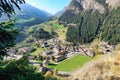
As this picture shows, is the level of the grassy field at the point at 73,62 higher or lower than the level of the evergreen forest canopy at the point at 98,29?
lower

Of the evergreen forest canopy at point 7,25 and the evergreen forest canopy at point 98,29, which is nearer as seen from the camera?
the evergreen forest canopy at point 7,25

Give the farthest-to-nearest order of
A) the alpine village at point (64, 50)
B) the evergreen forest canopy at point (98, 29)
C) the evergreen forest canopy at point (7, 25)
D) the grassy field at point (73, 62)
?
the evergreen forest canopy at point (98, 29), the grassy field at point (73, 62), the evergreen forest canopy at point (7, 25), the alpine village at point (64, 50)

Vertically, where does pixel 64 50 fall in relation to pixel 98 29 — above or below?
below

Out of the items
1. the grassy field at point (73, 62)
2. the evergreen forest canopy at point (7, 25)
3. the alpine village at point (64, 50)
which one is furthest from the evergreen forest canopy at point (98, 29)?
the evergreen forest canopy at point (7, 25)

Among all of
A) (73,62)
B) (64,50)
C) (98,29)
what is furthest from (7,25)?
(98,29)

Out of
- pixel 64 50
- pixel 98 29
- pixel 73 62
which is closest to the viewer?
pixel 73 62

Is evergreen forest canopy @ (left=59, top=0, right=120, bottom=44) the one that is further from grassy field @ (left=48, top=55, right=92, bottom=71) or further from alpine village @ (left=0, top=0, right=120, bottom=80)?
grassy field @ (left=48, top=55, right=92, bottom=71)

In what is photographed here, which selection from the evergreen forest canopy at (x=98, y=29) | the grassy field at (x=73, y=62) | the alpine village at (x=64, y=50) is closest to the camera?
the alpine village at (x=64, y=50)

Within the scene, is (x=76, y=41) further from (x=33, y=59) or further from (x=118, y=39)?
(x=33, y=59)

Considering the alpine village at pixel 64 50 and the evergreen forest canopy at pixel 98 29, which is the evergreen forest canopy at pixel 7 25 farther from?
the evergreen forest canopy at pixel 98 29

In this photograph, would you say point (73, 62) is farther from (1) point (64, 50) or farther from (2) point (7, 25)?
(2) point (7, 25)

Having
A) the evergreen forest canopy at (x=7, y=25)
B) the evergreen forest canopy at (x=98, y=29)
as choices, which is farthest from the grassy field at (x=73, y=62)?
the evergreen forest canopy at (x=7, y=25)

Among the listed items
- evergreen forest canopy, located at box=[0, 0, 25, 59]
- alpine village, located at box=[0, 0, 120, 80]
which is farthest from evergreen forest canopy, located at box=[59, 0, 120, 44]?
evergreen forest canopy, located at box=[0, 0, 25, 59]
